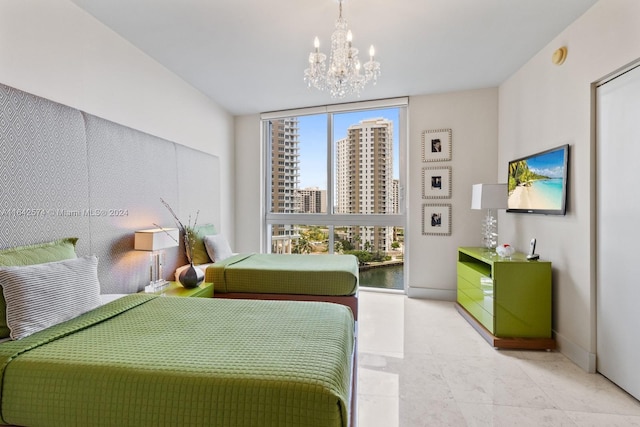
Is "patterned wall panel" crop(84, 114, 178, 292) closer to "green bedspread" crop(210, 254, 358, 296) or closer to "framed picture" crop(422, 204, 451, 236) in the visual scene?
"green bedspread" crop(210, 254, 358, 296)

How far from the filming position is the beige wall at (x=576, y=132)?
1.98 m

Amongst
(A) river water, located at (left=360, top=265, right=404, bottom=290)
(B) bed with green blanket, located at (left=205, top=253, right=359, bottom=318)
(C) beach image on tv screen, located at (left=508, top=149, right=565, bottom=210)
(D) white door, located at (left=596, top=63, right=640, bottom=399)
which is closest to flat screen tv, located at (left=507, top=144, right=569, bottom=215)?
(C) beach image on tv screen, located at (left=508, top=149, right=565, bottom=210)

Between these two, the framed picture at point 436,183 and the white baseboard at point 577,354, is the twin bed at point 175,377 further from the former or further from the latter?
the framed picture at point 436,183

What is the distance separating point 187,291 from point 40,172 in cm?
134

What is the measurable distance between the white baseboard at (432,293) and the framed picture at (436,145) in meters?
1.72

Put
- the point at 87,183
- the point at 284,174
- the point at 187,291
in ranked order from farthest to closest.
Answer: the point at 284,174, the point at 187,291, the point at 87,183

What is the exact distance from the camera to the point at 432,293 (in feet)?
12.7

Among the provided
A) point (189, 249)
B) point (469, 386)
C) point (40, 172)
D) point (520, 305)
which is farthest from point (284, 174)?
point (469, 386)

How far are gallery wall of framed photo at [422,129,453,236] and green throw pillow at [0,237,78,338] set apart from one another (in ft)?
11.9

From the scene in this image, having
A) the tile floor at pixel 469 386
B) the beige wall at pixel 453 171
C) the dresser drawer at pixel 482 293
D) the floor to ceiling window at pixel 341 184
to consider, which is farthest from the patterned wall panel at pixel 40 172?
the beige wall at pixel 453 171

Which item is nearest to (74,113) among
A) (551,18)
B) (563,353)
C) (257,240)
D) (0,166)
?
(0,166)

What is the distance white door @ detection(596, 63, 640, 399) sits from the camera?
1.83 metres

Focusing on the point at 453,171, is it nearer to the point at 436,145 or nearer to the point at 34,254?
the point at 436,145

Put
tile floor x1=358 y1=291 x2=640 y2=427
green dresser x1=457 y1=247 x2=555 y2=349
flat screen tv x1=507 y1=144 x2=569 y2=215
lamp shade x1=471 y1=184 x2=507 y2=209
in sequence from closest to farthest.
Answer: tile floor x1=358 y1=291 x2=640 y2=427 < flat screen tv x1=507 y1=144 x2=569 y2=215 < green dresser x1=457 y1=247 x2=555 y2=349 < lamp shade x1=471 y1=184 x2=507 y2=209
